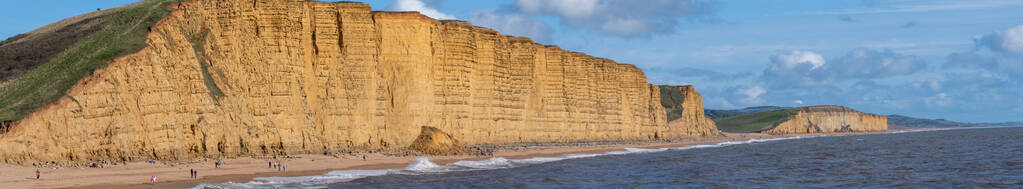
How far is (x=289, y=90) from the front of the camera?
40.6 meters

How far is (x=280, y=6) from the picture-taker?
136 ft

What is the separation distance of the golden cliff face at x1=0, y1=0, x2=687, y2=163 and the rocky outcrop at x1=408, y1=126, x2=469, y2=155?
3.24ft

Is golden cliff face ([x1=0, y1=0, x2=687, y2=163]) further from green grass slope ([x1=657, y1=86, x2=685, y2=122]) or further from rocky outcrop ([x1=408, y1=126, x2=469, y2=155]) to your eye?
green grass slope ([x1=657, y1=86, x2=685, y2=122])

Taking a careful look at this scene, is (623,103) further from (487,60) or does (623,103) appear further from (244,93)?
(244,93)

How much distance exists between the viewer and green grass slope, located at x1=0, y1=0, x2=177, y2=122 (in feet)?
102

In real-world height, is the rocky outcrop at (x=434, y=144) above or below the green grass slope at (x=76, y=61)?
below

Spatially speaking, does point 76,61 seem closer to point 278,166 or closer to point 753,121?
point 278,166

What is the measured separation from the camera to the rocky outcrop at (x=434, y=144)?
47125mm

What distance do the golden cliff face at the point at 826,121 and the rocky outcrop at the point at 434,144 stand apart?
106583mm

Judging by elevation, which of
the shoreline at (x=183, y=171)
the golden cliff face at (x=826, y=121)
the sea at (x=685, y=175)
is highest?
the golden cliff face at (x=826, y=121)

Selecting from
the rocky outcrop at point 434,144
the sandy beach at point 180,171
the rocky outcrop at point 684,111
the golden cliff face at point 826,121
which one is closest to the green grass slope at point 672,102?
the rocky outcrop at point 684,111

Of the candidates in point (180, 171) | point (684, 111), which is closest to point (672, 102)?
point (684, 111)

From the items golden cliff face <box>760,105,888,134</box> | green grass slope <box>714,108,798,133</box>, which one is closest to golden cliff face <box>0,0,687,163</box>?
golden cliff face <box>760,105,888,134</box>

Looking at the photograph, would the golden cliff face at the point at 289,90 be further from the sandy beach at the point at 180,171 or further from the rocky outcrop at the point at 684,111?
the rocky outcrop at the point at 684,111
